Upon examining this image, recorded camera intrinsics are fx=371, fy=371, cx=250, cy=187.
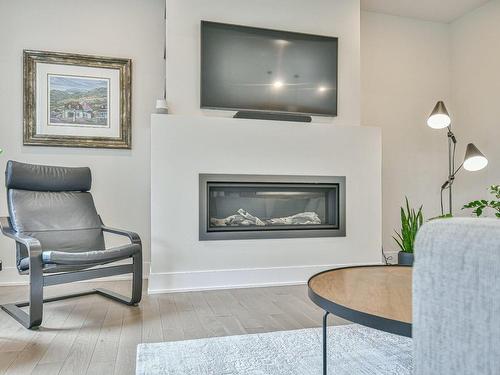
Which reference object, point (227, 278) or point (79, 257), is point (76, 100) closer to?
point (79, 257)

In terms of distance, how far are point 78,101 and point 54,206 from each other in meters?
1.13

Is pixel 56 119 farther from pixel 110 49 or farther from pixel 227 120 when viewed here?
pixel 227 120

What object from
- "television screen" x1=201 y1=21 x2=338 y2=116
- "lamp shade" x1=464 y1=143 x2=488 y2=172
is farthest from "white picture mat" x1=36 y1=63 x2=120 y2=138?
"lamp shade" x1=464 y1=143 x2=488 y2=172

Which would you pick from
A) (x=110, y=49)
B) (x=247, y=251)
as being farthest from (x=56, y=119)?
(x=247, y=251)

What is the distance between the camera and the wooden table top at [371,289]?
4.21ft

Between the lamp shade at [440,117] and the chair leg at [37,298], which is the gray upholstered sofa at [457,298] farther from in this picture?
the lamp shade at [440,117]

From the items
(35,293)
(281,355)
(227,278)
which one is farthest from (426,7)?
(35,293)

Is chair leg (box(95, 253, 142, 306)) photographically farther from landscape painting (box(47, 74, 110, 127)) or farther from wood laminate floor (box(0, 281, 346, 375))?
landscape painting (box(47, 74, 110, 127))

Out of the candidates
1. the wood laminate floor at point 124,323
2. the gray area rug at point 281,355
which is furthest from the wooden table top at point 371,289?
the wood laminate floor at point 124,323

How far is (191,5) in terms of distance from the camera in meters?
3.39

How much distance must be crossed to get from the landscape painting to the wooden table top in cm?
275

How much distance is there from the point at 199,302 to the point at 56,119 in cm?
216

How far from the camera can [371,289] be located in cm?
158

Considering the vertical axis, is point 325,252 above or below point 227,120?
below
